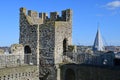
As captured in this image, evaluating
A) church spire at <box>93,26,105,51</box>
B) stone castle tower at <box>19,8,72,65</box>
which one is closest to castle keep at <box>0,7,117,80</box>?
stone castle tower at <box>19,8,72,65</box>

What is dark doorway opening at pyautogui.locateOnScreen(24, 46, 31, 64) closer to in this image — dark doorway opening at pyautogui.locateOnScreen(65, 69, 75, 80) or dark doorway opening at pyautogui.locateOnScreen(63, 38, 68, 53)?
dark doorway opening at pyautogui.locateOnScreen(63, 38, 68, 53)

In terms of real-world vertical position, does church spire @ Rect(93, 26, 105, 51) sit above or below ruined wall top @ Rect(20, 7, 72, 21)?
below

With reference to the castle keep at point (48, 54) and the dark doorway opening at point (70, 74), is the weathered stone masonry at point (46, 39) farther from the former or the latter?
the dark doorway opening at point (70, 74)

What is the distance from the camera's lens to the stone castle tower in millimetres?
23547

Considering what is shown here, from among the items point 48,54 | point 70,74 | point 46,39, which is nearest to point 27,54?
point 48,54

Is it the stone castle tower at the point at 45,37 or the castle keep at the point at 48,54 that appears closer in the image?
the castle keep at the point at 48,54

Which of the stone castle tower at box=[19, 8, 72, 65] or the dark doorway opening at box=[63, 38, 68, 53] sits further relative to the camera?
the dark doorway opening at box=[63, 38, 68, 53]

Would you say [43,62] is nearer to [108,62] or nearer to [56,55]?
[56,55]

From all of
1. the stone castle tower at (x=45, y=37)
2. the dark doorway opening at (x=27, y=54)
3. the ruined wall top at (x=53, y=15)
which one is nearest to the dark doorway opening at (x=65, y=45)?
the stone castle tower at (x=45, y=37)

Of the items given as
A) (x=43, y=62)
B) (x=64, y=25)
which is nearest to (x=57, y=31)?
(x=64, y=25)

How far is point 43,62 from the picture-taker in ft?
79.3

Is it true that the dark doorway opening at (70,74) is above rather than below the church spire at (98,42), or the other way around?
below

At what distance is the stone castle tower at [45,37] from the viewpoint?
23.5 metres

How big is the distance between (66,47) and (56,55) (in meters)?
2.13
